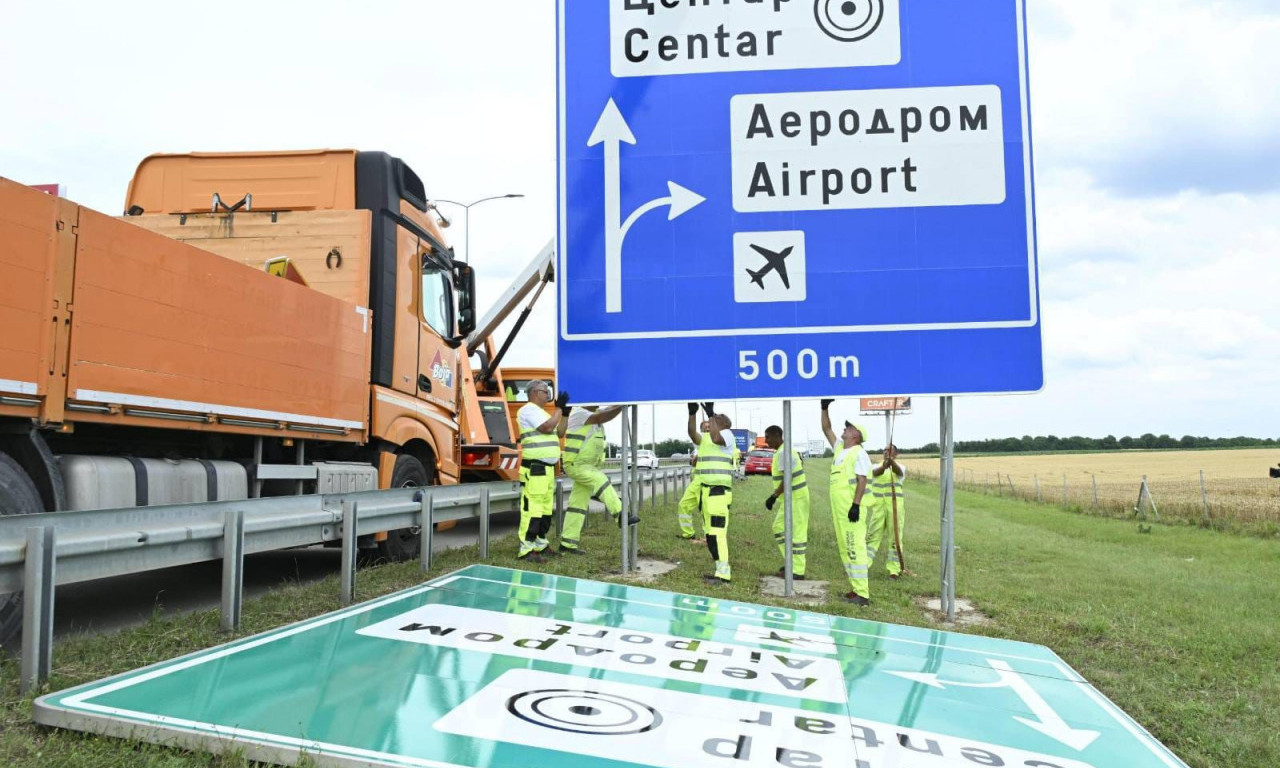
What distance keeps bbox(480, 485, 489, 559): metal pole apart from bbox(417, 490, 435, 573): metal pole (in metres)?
1.03

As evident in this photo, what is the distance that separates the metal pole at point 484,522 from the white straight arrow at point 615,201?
2.33 metres

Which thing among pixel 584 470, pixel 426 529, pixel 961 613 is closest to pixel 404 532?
pixel 426 529

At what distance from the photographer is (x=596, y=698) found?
3.61m

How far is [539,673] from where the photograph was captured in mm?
3893

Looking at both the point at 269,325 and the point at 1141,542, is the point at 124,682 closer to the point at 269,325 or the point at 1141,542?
the point at 269,325

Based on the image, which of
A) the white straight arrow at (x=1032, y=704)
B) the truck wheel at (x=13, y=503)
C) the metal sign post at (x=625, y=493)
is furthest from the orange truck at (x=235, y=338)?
the white straight arrow at (x=1032, y=704)

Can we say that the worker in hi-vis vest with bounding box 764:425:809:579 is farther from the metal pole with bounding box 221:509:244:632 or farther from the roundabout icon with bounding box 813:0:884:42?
the metal pole with bounding box 221:509:244:632

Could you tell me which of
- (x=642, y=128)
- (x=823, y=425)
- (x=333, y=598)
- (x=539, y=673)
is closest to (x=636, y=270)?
(x=642, y=128)

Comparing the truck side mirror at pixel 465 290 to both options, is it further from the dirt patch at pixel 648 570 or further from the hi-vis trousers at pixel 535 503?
the dirt patch at pixel 648 570

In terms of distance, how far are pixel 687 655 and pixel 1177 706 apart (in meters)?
2.73

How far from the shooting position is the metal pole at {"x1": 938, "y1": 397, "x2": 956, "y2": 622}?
7.14m

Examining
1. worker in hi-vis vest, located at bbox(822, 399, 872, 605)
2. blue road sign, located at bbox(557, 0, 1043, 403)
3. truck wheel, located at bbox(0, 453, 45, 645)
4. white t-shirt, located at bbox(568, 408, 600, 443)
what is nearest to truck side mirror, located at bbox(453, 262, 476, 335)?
white t-shirt, located at bbox(568, 408, 600, 443)

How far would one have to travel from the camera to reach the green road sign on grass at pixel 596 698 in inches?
119

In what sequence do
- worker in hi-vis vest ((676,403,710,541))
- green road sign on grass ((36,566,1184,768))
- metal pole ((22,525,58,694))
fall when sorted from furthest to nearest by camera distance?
worker in hi-vis vest ((676,403,710,541)) → metal pole ((22,525,58,694)) → green road sign on grass ((36,566,1184,768))
